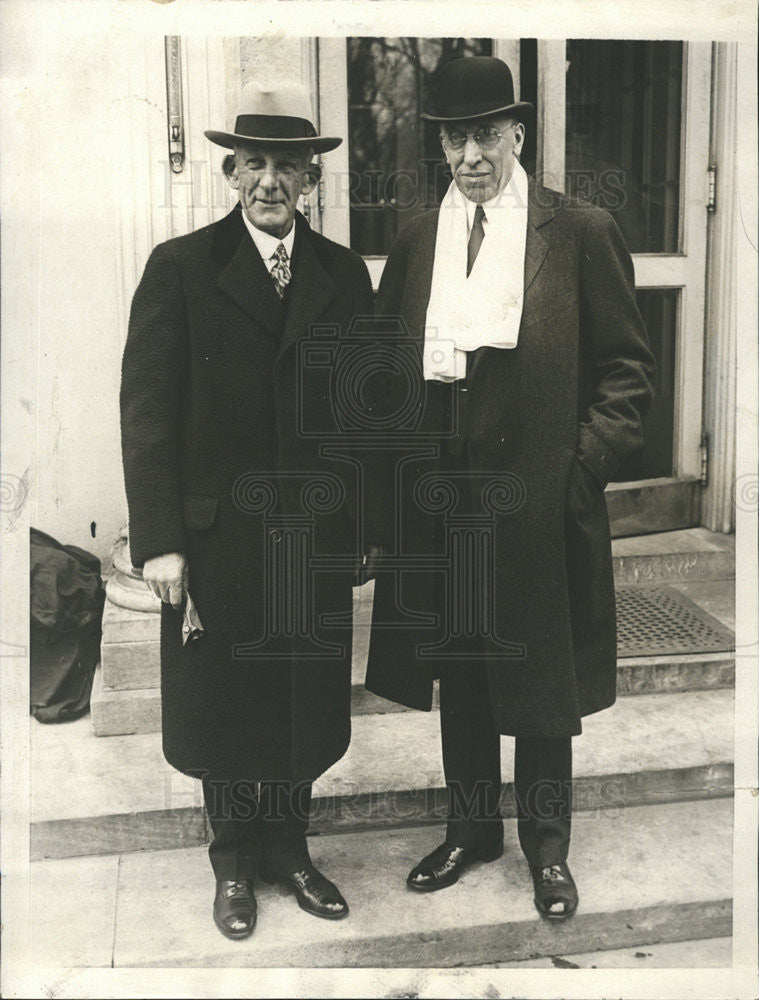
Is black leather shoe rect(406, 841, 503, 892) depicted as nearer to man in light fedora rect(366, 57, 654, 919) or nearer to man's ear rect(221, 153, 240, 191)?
man in light fedora rect(366, 57, 654, 919)

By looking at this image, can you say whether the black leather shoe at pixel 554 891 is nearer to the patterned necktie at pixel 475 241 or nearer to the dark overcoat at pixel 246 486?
the dark overcoat at pixel 246 486

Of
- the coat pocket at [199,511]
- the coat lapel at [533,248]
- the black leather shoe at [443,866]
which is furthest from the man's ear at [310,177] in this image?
the black leather shoe at [443,866]

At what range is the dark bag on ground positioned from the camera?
3.04 meters

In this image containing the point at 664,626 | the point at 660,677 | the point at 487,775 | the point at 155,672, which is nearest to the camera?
the point at 487,775

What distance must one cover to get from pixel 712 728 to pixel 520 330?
136 cm

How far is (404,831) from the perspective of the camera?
281 cm

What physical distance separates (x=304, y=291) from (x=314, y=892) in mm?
1351

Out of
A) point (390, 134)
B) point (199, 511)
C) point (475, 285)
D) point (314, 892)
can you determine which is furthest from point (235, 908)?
point (390, 134)

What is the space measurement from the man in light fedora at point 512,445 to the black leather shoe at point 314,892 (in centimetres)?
45

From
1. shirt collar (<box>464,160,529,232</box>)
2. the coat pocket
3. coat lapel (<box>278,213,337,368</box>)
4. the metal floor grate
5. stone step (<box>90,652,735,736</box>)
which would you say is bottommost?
stone step (<box>90,652,735,736</box>)

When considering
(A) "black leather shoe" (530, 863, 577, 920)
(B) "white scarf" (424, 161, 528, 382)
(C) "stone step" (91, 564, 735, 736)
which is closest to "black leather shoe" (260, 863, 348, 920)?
(A) "black leather shoe" (530, 863, 577, 920)

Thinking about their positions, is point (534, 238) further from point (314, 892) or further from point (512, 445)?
point (314, 892)

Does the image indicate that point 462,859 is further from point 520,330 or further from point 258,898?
point 520,330

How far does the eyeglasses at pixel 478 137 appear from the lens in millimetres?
2312
